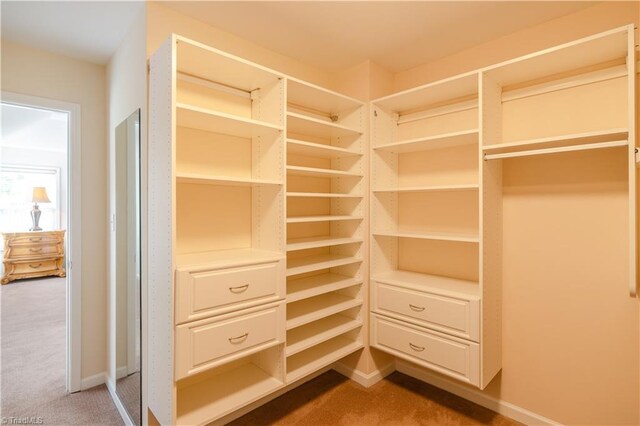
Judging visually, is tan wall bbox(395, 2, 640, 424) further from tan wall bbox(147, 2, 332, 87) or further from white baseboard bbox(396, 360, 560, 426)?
tan wall bbox(147, 2, 332, 87)

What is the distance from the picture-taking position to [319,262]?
2.37 meters

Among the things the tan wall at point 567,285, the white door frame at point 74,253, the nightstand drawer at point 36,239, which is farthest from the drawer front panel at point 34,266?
the tan wall at point 567,285

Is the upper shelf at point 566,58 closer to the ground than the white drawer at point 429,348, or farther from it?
farther from it

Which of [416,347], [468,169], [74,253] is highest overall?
[468,169]

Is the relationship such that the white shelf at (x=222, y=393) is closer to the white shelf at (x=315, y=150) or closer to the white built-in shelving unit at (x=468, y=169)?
the white built-in shelving unit at (x=468, y=169)

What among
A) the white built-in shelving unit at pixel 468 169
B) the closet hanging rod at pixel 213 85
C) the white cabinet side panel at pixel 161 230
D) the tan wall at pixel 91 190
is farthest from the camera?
the tan wall at pixel 91 190

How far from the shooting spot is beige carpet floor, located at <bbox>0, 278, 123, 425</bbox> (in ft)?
7.30

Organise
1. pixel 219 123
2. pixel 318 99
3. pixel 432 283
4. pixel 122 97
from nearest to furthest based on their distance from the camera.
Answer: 1. pixel 219 123
2. pixel 122 97
3. pixel 432 283
4. pixel 318 99

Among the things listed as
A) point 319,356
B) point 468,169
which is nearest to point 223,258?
point 319,356

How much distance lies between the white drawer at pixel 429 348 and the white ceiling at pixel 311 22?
2.04 meters

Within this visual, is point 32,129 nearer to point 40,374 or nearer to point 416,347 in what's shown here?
point 40,374

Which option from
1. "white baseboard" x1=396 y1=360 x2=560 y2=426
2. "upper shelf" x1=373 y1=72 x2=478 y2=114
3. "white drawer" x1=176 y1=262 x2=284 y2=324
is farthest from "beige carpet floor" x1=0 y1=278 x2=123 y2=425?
"upper shelf" x1=373 y1=72 x2=478 y2=114

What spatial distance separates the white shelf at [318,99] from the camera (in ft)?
7.07

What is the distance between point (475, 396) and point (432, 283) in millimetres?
885
